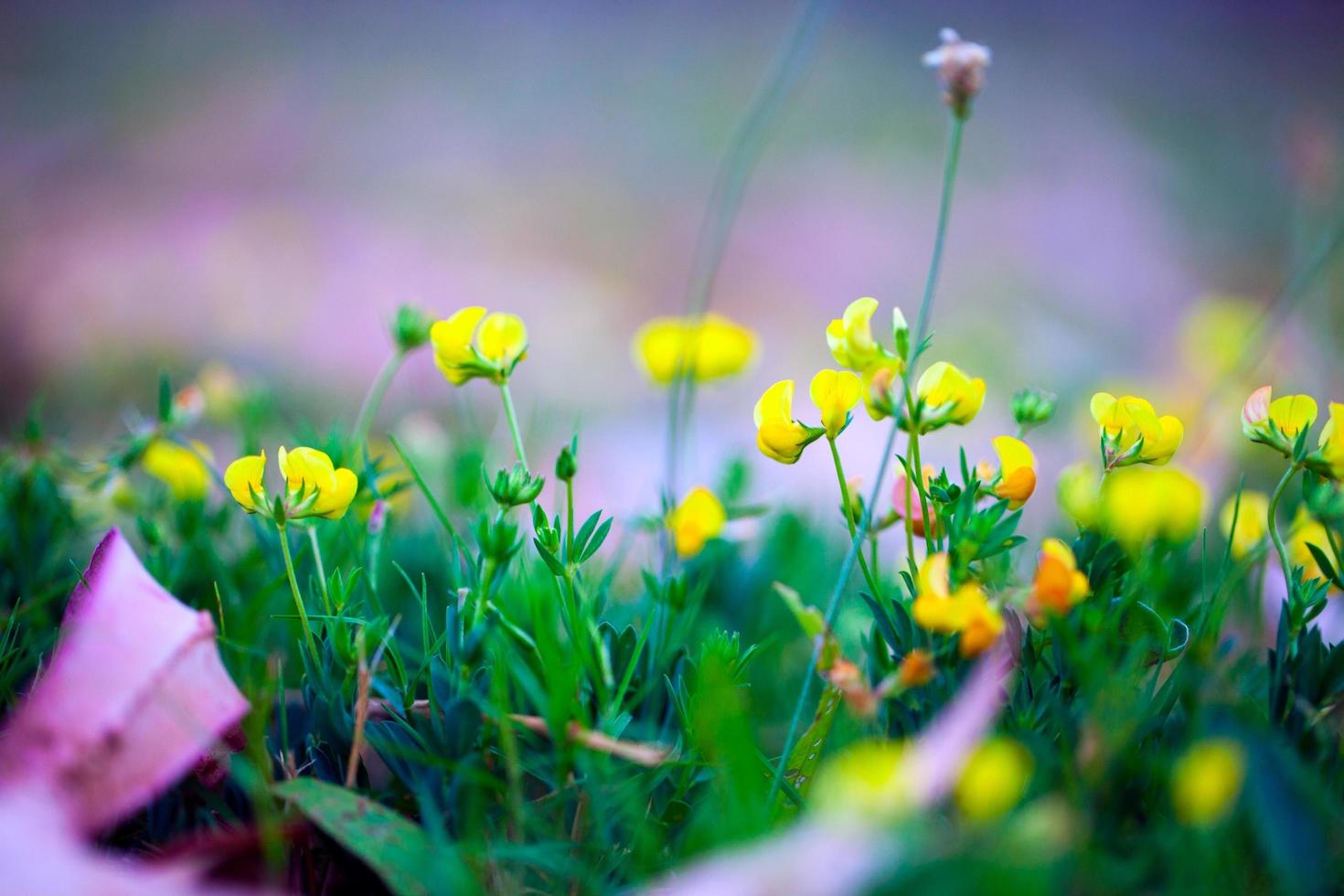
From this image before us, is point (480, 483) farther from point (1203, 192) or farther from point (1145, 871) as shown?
point (1203, 192)

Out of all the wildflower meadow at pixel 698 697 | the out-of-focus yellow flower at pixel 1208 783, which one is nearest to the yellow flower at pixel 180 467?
the wildflower meadow at pixel 698 697

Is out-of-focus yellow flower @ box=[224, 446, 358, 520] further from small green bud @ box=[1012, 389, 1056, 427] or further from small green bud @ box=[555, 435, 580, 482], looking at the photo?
small green bud @ box=[1012, 389, 1056, 427]

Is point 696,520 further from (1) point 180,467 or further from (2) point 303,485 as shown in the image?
(1) point 180,467

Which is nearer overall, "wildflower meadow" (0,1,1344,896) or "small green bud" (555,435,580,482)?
"wildflower meadow" (0,1,1344,896)

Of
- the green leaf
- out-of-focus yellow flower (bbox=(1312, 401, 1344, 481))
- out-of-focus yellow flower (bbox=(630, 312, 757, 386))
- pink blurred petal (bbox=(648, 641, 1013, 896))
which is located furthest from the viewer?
out-of-focus yellow flower (bbox=(630, 312, 757, 386))

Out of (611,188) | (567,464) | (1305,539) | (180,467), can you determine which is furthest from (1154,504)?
(611,188)

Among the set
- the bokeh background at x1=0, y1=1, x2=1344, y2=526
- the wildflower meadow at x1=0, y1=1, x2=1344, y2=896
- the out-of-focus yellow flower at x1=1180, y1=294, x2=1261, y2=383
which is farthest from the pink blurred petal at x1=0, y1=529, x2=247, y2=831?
the out-of-focus yellow flower at x1=1180, y1=294, x2=1261, y2=383

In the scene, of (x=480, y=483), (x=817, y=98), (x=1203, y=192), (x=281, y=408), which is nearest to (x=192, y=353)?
(x=281, y=408)
